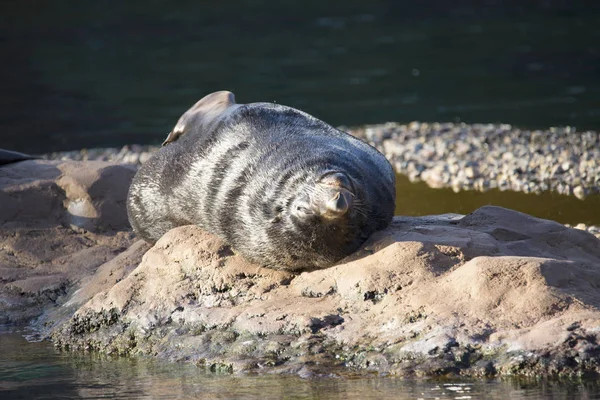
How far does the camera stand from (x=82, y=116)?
701 inches

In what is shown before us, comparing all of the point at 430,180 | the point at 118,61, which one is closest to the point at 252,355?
the point at 430,180

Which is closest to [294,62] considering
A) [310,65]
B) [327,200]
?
[310,65]

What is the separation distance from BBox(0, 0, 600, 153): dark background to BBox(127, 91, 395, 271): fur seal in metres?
7.77

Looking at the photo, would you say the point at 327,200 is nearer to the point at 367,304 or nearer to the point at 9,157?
the point at 367,304

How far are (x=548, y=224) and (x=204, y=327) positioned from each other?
2.08m

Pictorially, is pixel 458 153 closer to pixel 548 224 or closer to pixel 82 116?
pixel 548 224

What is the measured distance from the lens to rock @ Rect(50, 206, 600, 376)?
15.8 feet

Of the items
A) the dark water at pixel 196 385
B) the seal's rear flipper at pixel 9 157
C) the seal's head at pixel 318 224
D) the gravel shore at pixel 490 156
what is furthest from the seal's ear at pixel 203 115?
the gravel shore at pixel 490 156

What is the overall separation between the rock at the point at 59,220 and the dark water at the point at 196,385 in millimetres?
1674

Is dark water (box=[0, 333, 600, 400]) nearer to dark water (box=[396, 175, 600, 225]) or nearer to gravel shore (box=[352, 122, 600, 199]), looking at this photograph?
dark water (box=[396, 175, 600, 225])

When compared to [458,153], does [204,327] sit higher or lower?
lower

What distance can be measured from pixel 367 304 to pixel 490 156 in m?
6.55

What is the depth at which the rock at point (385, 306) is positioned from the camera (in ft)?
15.8

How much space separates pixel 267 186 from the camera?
5.89 m
